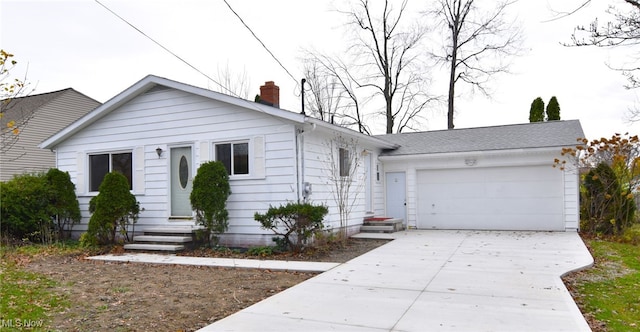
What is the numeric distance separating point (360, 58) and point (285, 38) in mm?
17305

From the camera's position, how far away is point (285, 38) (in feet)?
34.3

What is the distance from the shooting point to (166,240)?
10.3 metres

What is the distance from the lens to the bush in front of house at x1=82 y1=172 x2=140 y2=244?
10.5m

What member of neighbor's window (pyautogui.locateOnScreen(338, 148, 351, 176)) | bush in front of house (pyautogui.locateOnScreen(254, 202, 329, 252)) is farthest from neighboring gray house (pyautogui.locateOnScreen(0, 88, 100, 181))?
bush in front of house (pyautogui.locateOnScreen(254, 202, 329, 252))

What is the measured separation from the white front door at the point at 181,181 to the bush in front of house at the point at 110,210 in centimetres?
100

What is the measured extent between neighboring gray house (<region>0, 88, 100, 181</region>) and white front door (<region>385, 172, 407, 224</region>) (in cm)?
1500

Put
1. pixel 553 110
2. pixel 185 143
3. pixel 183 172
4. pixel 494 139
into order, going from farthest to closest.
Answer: pixel 553 110
pixel 494 139
pixel 183 172
pixel 185 143

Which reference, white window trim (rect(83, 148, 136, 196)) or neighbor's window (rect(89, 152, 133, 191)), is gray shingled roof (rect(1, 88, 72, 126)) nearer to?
white window trim (rect(83, 148, 136, 196))

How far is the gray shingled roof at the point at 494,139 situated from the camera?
1291cm

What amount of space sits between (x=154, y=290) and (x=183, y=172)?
5.33m

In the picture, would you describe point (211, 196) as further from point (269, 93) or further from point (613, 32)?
point (613, 32)

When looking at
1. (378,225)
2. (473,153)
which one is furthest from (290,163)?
(473,153)

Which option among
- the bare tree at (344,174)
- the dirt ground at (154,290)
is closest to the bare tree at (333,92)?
the bare tree at (344,174)

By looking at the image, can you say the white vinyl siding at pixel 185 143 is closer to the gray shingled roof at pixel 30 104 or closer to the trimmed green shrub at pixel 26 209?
the trimmed green shrub at pixel 26 209
